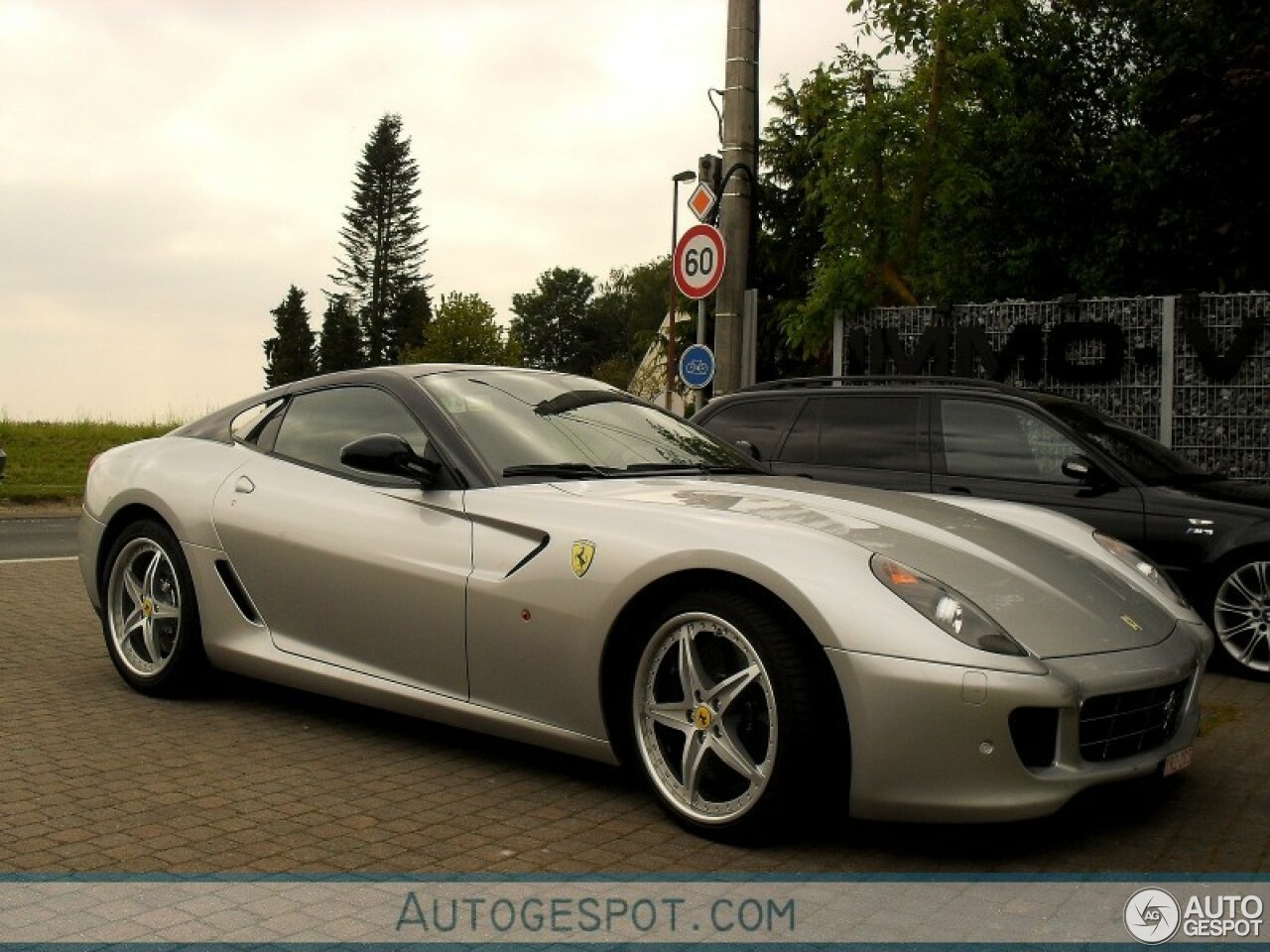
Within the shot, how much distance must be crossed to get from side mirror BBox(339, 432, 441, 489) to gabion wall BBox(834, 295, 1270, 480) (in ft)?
36.9

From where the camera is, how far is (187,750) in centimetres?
528

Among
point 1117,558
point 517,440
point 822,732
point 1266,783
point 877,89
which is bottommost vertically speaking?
point 1266,783

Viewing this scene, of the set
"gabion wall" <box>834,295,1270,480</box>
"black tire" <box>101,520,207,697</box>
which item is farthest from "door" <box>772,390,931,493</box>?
"gabion wall" <box>834,295,1270,480</box>

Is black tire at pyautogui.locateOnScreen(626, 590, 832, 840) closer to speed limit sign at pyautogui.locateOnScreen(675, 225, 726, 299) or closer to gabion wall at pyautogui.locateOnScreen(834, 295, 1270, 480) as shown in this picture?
speed limit sign at pyautogui.locateOnScreen(675, 225, 726, 299)

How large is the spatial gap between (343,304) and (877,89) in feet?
265

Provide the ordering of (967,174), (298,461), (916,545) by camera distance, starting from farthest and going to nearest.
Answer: (967,174), (298,461), (916,545)

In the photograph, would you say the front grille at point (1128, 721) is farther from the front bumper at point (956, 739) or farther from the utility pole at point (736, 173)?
the utility pole at point (736, 173)

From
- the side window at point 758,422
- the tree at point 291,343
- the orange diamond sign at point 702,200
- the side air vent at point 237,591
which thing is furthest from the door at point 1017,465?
the tree at point 291,343

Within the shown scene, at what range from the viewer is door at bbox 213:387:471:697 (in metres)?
Result: 4.90

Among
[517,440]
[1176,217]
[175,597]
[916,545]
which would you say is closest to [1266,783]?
[916,545]

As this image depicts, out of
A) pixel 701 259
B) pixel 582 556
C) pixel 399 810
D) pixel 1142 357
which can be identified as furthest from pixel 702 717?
pixel 1142 357

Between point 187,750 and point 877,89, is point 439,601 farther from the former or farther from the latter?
point 877,89

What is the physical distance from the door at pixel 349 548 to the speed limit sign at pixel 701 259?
317 inches

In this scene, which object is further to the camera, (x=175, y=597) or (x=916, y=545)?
(x=175, y=597)
